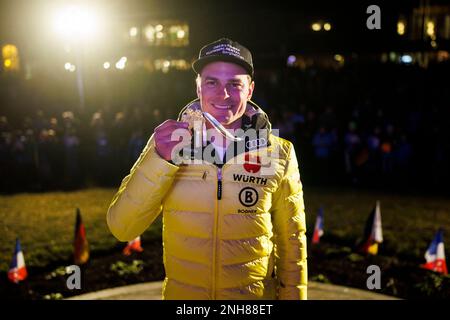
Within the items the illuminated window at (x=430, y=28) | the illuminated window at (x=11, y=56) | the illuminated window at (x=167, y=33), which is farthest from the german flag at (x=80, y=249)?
the illuminated window at (x=430, y=28)

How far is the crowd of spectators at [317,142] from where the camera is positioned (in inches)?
597

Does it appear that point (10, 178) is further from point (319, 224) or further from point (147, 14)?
point (147, 14)

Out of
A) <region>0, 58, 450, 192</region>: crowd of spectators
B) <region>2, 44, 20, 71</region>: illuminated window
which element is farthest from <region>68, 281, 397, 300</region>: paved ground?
<region>2, 44, 20, 71</region>: illuminated window

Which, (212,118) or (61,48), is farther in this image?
(61,48)

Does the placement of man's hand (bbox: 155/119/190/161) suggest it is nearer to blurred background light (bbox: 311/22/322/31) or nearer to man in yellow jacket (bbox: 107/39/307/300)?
man in yellow jacket (bbox: 107/39/307/300)

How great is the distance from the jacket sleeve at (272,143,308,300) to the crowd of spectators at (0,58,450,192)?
11593 mm

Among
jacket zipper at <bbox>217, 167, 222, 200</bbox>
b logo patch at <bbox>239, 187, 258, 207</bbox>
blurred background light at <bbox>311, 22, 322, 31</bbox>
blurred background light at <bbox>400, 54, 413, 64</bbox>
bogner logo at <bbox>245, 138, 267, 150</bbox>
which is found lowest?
b logo patch at <bbox>239, 187, 258, 207</bbox>

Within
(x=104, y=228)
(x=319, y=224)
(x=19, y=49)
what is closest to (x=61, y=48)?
(x=19, y=49)

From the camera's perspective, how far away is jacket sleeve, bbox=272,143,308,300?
9.55 ft

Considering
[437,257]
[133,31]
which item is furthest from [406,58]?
[437,257]

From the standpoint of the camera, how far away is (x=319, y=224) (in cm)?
859

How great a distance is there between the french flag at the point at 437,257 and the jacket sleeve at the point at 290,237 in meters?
5.02

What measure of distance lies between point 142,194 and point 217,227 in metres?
0.43
